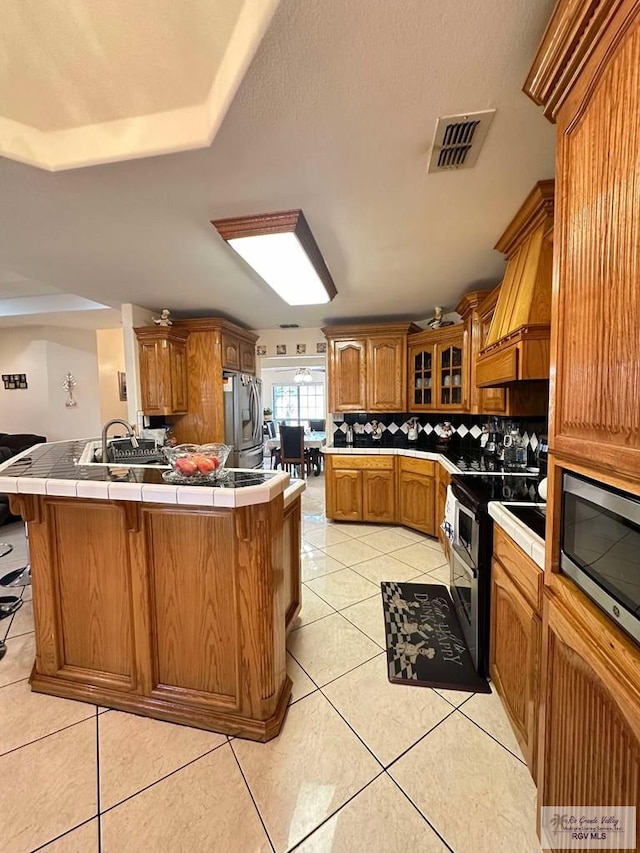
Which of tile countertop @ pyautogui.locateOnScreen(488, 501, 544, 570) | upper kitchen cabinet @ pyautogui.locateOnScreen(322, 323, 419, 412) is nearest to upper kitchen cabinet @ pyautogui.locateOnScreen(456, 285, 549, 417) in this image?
upper kitchen cabinet @ pyautogui.locateOnScreen(322, 323, 419, 412)

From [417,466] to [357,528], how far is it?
38.7 inches

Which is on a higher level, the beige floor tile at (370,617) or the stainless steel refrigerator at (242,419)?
the stainless steel refrigerator at (242,419)

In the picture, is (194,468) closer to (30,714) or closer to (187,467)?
(187,467)

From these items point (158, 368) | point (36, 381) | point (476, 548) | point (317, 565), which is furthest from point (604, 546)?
point (36, 381)

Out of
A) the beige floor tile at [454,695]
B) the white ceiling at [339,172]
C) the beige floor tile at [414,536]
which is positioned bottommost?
the beige floor tile at [454,695]

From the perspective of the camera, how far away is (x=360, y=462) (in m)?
3.79

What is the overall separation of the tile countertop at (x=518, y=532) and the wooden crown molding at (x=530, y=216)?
145 cm

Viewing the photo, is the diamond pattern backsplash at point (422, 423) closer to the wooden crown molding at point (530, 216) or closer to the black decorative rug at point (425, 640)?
the wooden crown molding at point (530, 216)

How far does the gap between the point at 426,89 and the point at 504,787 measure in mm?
2479

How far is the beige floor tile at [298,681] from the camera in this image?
159 cm

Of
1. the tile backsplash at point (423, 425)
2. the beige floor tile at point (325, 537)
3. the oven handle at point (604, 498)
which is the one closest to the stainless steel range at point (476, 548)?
the oven handle at point (604, 498)

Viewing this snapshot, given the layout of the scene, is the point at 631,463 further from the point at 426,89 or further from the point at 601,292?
the point at 426,89

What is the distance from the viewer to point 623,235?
27.4 inches

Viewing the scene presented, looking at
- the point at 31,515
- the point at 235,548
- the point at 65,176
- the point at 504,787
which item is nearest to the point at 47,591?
the point at 31,515
